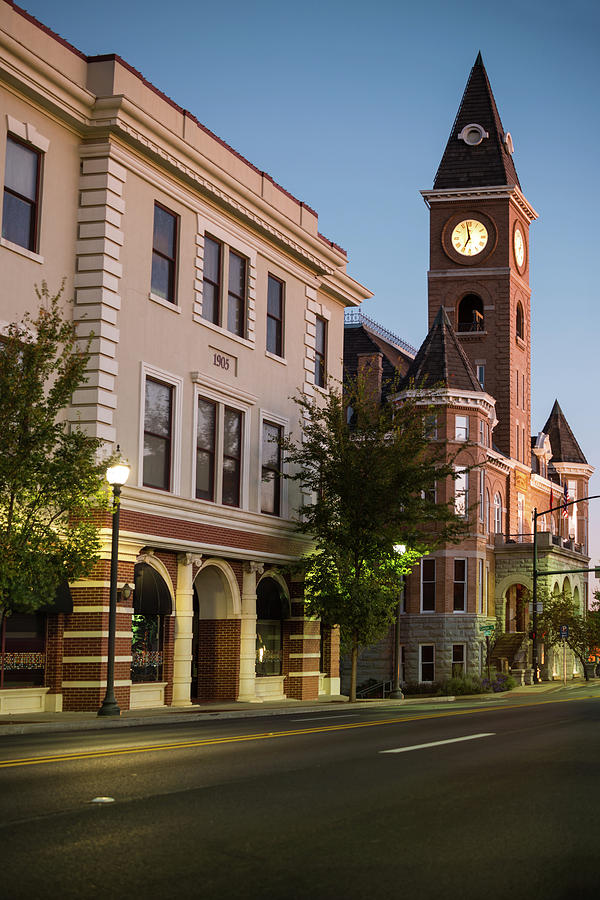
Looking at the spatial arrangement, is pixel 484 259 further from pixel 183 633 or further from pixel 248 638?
pixel 183 633

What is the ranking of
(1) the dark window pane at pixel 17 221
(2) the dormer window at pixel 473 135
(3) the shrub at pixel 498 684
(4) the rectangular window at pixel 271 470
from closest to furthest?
1. (1) the dark window pane at pixel 17 221
2. (4) the rectangular window at pixel 271 470
3. (3) the shrub at pixel 498 684
4. (2) the dormer window at pixel 473 135

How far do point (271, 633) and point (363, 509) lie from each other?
4.51 metres

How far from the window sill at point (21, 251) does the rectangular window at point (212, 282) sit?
6.24m

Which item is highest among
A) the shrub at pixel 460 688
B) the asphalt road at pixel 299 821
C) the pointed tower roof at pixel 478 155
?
the pointed tower roof at pixel 478 155

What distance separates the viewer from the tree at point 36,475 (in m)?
18.9

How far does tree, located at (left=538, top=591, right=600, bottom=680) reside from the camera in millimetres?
59312

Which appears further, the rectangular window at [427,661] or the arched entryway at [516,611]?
the arched entryway at [516,611]

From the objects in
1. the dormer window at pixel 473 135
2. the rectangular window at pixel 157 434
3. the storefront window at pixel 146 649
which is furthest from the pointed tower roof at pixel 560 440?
the storefront window at pixel 146 649

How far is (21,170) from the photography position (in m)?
23.6

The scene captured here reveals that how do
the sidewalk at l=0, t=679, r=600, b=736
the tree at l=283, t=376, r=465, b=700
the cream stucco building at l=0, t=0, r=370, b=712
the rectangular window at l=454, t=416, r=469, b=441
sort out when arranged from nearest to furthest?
the sidewalk at l=0, t=679, r=600, b=736 → the cream stucco building at l=0, t=0, r=370, b=712 → the tree at l=283, t=376, r=465, b=700 → the rectangular window at l=454, t=416, r=469, b=441

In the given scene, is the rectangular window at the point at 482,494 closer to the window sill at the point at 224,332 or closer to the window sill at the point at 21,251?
the window sill at the point at 224,332

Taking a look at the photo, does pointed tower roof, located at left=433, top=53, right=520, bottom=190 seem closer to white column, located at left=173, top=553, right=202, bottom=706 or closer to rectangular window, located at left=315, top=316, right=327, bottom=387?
rectangular window, located at left=315, top=316, right=327, bottom=387

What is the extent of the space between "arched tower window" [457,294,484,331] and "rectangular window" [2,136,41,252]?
44728mm

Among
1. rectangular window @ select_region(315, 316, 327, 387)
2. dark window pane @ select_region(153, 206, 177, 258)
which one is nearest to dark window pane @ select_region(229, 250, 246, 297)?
dark window pane @ select_region(153, 206, 177, 258)
